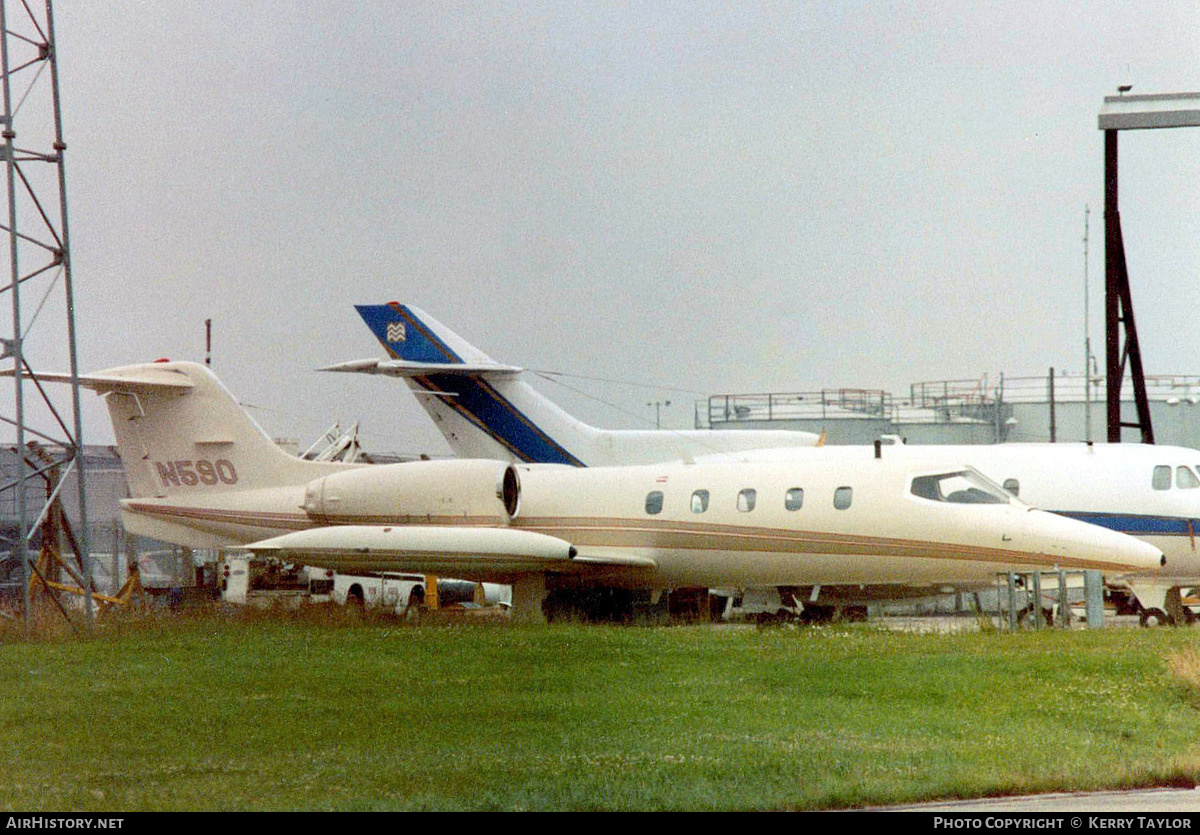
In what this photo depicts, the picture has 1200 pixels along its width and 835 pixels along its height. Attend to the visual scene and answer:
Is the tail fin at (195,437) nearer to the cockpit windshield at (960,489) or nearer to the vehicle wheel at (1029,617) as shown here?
the cockpit windshield at (960,489)

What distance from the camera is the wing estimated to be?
22.0 metres

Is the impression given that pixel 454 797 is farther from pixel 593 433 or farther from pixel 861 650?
pixel 593 433

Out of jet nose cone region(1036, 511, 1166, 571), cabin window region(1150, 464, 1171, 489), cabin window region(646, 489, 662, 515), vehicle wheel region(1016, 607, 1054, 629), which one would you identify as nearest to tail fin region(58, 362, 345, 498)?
cabin window region(646, 489, 662, 515)

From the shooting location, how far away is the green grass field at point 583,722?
8.52 metres

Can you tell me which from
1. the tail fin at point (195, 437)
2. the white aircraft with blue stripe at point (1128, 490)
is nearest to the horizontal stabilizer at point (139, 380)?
the tail fin at point (195, 437)

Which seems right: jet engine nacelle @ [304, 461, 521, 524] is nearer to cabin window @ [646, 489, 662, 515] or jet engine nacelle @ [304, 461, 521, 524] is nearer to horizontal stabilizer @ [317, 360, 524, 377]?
cabin window @ [646, 489, 662, 515]

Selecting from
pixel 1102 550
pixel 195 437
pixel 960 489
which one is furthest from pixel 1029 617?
pixel 195 437

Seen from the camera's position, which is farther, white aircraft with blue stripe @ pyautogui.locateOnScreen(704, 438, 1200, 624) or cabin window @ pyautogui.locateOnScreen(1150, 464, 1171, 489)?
cabin window @ pyautogui.locateOnScreen(1150, 464, 1171, 489)

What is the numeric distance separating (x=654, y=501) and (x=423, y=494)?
362 cm

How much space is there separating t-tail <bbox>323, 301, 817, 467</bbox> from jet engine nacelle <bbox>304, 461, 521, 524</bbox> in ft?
23.4

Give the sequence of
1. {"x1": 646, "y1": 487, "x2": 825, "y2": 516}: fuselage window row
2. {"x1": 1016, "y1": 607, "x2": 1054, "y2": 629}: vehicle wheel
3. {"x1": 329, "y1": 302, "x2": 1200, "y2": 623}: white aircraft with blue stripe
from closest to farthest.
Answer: {"x1": 1016, "y1": 607, "x2": 1054, "y2": 629}: vehicle wheel, {"x1": 646, "y1": 487, "x2": 825, "y2": 516}: fuselage window row, {"x1": 329, "y1": 302, "x2": 1200, "y2": 623}: white aircraft with blue stripe

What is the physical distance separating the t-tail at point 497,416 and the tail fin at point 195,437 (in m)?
5.01

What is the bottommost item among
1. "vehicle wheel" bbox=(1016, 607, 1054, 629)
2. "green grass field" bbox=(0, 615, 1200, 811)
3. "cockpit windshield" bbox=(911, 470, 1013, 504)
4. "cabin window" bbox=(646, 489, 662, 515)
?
"vehicle wheel" bbox=(1016, 607, 1054, 629)

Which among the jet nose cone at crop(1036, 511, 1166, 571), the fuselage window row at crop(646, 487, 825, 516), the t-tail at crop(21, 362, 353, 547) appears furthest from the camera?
the t-tail at crop(21, 362, 353, 547)
